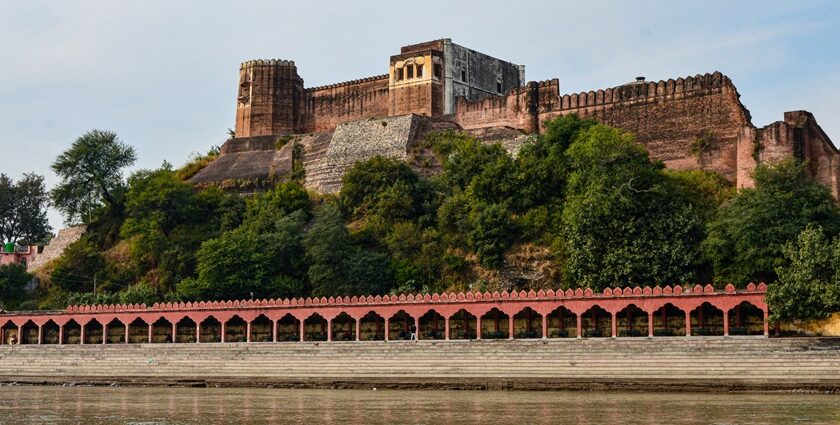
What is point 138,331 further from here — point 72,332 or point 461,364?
point 461,364

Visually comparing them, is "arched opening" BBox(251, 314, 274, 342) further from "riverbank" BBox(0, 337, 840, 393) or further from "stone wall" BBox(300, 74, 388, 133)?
"stone wall" BBox(300, 74, 388, 133)

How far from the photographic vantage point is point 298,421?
27.1 metres

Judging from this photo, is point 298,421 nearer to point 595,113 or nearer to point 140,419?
point 140,419

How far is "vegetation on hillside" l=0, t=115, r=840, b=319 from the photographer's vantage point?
41.7 m

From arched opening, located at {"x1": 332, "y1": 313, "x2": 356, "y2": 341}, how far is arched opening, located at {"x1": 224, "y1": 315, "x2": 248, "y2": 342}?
A: 3.32 meters

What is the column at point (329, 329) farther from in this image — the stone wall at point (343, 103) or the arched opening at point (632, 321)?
the stone wall at point (343, 103)

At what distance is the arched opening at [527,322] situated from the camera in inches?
1646

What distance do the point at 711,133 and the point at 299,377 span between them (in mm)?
20995

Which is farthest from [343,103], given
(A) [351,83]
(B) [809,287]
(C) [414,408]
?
(C) [414,408]

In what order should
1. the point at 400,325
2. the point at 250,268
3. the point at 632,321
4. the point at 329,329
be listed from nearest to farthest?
the point at 632,321, the point at 329,329, the point at 400,325, the point at 250,268

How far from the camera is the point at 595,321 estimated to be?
1647 inches

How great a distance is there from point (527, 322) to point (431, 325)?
3.83 metres

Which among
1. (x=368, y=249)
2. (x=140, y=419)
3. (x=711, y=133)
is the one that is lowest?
(x=140, y=419)

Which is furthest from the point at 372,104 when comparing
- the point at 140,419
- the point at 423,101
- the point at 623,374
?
the point at 140,419
